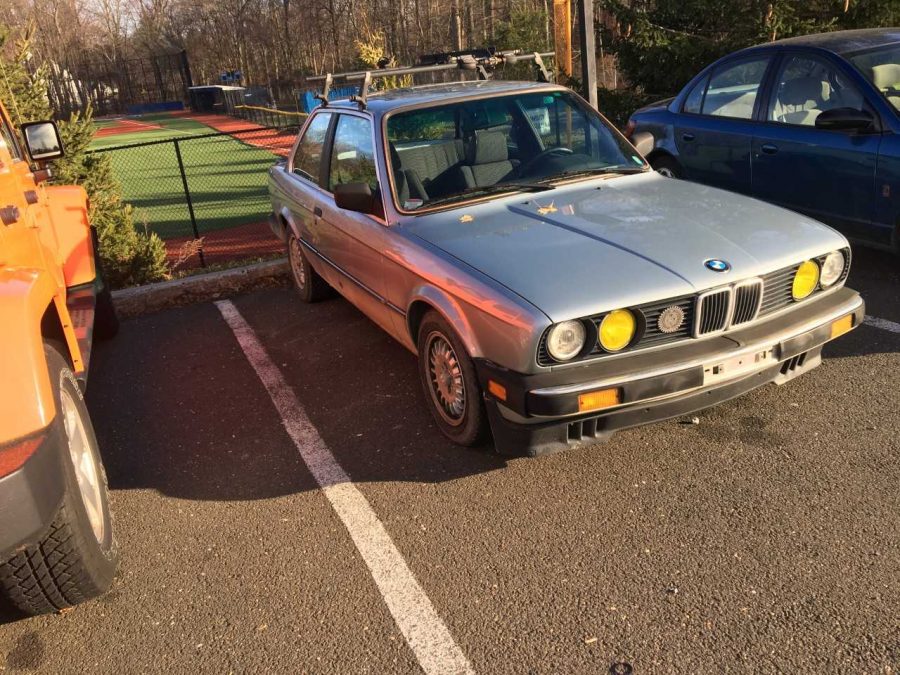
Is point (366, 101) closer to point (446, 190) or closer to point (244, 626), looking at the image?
point (446, 190)

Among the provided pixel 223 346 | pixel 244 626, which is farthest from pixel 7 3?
pixel 244 626

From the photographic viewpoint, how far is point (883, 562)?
281 centimetres

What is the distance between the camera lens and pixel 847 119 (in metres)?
5.20

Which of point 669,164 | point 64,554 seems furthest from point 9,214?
point 669,164

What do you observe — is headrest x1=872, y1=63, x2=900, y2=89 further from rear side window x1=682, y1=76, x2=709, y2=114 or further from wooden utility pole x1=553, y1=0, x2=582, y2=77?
wooden utility pole x1=553, y1=0, x2=582, y2=77

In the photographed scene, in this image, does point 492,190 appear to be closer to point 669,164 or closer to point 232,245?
point 669,164

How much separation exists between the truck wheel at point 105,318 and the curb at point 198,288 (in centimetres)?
45

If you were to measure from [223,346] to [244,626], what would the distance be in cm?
319

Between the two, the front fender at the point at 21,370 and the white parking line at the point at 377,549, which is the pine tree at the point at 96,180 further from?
the front fender at the point at 21,370

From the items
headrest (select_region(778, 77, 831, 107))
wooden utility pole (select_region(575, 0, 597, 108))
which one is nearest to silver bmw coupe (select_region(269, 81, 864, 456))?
headrest (select_region(778, 77, 831, 107))

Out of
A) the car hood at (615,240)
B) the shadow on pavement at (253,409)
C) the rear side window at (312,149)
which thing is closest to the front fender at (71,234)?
the shadow on pavement at (253,409)

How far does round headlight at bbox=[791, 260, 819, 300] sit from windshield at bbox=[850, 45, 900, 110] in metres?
2.49

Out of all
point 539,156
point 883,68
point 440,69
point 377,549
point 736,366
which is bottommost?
point 377,549

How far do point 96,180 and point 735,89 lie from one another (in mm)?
6087
